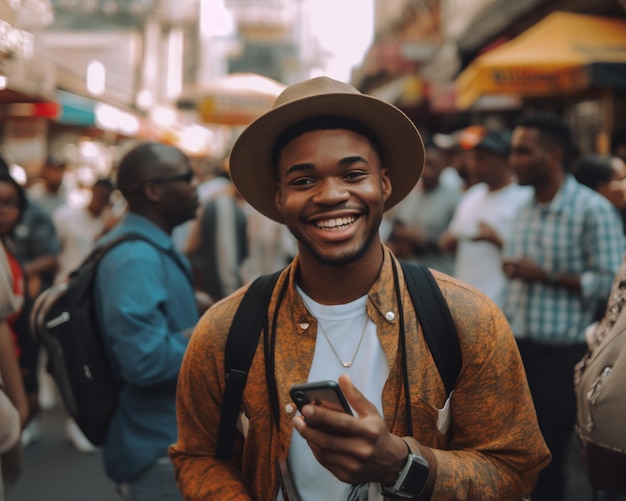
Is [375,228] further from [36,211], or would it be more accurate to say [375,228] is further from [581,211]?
[36,211]

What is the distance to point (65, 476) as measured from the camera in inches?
264

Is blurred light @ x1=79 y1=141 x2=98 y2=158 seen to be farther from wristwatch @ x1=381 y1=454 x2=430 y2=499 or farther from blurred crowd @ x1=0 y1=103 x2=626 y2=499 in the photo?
wristwatch @ x1=381 y1=454 x2=430 y2=499

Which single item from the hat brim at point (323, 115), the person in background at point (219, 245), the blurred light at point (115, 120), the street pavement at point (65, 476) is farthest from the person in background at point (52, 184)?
the blurred light at point (115, 120)

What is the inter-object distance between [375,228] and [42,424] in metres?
6.63

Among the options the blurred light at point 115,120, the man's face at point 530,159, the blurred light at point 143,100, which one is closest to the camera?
the man's face at point 530,159

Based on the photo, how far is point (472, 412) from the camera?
236 cm

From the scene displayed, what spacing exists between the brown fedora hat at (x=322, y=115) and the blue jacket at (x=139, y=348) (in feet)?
3.14

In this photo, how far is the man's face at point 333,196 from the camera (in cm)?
240

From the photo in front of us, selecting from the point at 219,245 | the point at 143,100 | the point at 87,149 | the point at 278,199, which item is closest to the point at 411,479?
the point at 278,199

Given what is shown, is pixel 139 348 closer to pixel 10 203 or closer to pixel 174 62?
pixel 10 203

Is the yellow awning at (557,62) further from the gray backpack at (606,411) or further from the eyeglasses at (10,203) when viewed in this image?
the gray backpack at (606,411)

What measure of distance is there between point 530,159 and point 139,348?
2.68 metres

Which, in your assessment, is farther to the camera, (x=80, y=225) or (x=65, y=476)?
(x=80, y=225)

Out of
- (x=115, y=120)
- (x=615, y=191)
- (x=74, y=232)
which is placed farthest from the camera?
(x=115, y=120)
